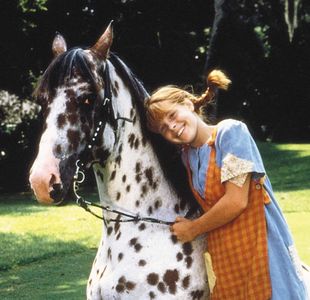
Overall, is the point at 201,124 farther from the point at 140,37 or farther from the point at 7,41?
the point at 140,37

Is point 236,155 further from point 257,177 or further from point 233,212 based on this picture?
point 233,212

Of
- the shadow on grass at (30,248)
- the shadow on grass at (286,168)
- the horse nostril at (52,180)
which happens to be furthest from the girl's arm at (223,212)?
the shadow on grass at (286,168)

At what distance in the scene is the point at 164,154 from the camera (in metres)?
3.80

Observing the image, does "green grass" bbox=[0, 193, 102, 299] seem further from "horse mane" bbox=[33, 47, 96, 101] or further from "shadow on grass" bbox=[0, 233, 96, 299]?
"horse mane" bbox=[33, 47, 96, 101]

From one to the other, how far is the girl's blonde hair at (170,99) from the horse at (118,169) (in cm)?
11

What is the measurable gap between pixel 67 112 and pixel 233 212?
94cm

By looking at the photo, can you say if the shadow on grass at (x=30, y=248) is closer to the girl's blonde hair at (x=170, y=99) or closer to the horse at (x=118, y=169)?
the horse at (x=118, y=169)

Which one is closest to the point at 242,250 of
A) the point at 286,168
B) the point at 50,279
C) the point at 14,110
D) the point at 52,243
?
the point at 50,279

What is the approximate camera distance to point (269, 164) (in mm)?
26031

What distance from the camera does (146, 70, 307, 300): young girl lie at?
3.51 m

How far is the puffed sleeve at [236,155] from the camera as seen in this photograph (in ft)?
11.4

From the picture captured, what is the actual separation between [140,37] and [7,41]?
5552 millimetres

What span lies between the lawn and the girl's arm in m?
4.61

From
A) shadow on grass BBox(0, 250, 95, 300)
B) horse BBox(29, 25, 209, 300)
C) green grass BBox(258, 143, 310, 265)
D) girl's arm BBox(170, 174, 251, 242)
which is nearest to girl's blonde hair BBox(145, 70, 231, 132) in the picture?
horse BBox(29, 25, 209, 300)
